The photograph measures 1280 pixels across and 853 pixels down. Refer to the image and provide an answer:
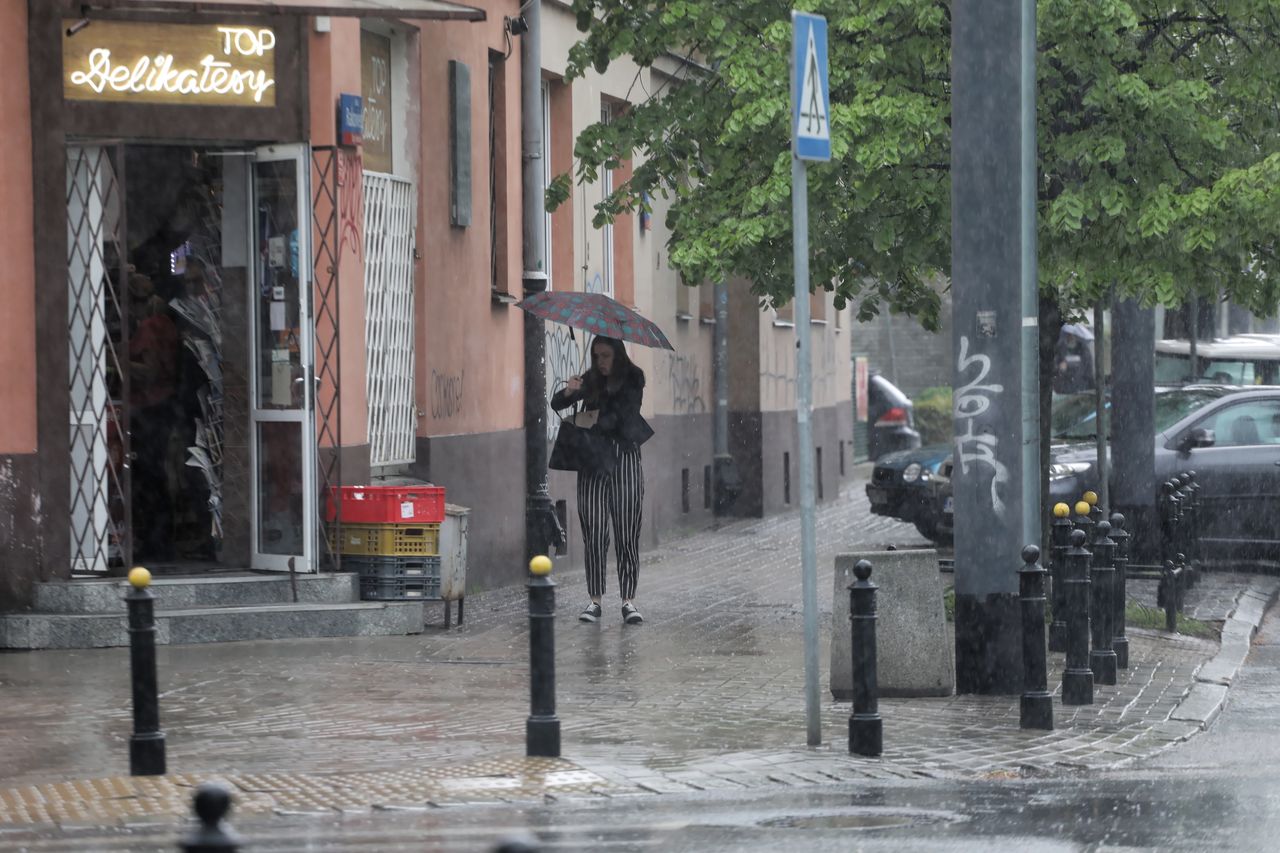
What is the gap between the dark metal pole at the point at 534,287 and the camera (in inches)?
643

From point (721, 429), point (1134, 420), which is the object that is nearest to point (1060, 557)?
point (1134, 420)

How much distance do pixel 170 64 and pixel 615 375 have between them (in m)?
3.62

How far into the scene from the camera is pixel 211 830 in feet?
11.2

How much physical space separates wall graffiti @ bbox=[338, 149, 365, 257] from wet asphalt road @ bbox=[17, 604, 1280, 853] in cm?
686

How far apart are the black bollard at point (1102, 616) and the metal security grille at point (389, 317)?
17.8 ft

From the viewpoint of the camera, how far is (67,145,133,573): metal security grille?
13.1m

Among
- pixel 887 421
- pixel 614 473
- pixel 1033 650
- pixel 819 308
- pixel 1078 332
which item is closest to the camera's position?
pixel 1033 650

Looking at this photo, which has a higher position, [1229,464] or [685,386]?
[685,386]

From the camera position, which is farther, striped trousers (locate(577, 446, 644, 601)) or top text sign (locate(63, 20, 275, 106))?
striped trousers (locate(577, 446, 644, 601))

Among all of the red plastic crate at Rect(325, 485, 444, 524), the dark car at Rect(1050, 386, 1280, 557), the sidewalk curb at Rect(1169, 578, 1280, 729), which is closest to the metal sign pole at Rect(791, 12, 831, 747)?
the sidewalk curb at Rect(1169, 578, 1280, 729)

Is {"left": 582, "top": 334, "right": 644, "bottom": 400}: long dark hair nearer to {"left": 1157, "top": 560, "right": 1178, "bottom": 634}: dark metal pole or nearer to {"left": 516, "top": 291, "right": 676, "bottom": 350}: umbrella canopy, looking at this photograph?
{"left": 516, "top": 291, "right": 676, "bottom": 350}: umbrella canopy

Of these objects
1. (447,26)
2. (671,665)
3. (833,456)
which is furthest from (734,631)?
(833,456)

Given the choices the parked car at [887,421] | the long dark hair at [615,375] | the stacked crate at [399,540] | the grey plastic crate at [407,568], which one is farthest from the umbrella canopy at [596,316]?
the parked car at [887,421]

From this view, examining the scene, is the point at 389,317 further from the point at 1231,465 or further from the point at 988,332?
the point at 1231,465
